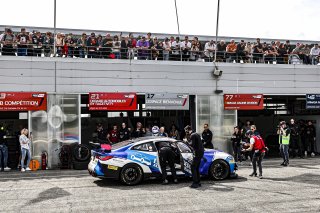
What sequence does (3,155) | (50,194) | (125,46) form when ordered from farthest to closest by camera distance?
1. (125,46)
2. (3,155)
3. (50,194)

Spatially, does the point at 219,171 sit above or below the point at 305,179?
above

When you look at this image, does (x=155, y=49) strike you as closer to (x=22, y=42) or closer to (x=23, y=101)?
(x=22, y=42)

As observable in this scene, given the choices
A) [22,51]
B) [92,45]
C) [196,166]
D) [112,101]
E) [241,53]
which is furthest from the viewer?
[241,53]

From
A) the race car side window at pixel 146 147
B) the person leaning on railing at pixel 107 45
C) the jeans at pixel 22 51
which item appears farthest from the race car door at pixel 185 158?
the jeans at pixel 22 51

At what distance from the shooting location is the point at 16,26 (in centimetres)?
2217

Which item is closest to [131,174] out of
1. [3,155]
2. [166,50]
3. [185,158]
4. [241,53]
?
[185,158]

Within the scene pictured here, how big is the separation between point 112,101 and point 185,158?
6.35 meters

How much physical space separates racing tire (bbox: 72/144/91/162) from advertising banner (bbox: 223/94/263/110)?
268 inches

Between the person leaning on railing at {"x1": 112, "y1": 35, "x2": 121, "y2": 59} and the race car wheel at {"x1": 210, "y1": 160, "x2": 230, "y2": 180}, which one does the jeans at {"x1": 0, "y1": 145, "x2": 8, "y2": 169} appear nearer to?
the person leaning on railing at {"x1": 112, "y1": 35, "x2": 121, "y2": 59}

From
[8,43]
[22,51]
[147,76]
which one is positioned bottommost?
[147,76]

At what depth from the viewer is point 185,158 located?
11.6 meters

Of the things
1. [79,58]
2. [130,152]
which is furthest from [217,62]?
[130,152]

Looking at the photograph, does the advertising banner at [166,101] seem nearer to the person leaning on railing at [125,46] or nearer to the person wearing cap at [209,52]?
the person leaning on railing at [125,46]

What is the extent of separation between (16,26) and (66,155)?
9740 mm
